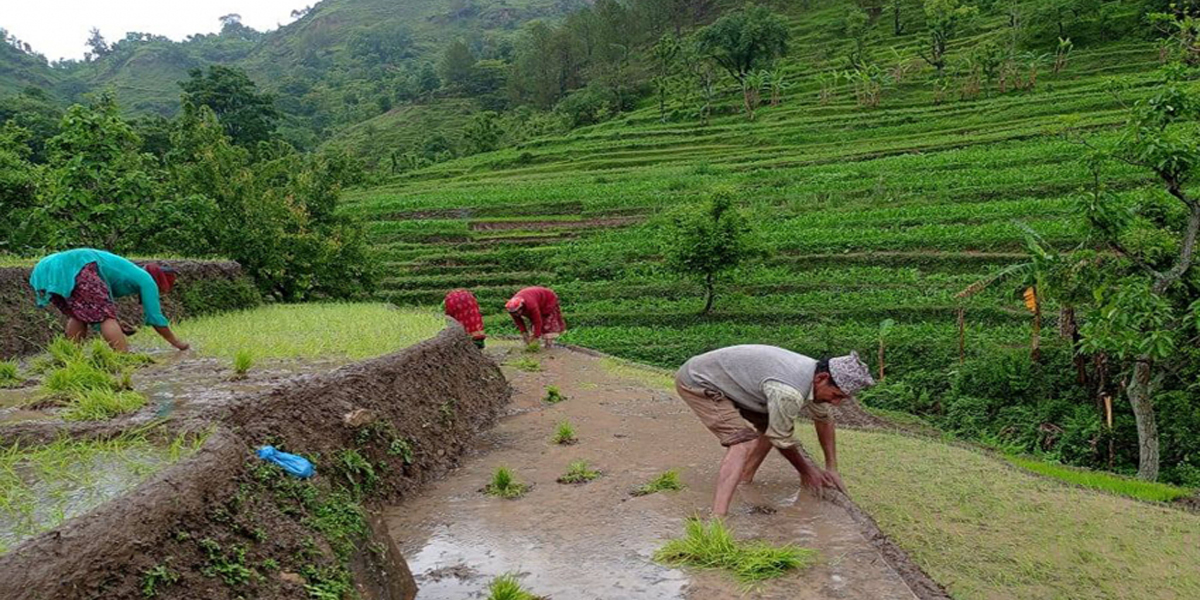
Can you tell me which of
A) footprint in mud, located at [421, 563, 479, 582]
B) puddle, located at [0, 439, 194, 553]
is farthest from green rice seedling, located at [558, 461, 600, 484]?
puddle, located at [0, 439, 194, 553]

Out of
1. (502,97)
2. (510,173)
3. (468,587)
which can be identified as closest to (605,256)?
(510,173)

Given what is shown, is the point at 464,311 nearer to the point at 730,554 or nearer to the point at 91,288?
the point at 91,288

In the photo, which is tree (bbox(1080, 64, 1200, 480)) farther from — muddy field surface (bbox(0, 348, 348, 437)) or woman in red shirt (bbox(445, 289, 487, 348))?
muddy field surface (bbox(0, 348, 348, 437))

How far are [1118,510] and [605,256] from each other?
73.9ft

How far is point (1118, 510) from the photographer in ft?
21.5

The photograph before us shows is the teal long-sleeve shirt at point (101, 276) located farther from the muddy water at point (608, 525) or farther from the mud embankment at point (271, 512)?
the muddy water at point (608, 525)

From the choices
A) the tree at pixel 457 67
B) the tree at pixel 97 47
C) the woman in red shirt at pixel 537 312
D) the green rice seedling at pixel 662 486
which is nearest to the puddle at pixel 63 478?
the green rice seedling at pixel 662 486

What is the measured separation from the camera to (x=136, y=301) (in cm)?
1098

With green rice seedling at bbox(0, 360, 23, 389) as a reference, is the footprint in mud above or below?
below

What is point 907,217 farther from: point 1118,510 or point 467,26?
point 467,26

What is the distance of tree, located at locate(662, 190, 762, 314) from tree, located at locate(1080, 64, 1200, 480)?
33.7ft

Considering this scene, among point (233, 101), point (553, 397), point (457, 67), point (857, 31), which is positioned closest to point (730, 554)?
point (553, 397)

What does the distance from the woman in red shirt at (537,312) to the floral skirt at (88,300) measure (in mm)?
6922

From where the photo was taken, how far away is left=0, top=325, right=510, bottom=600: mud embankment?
308 centimetres
